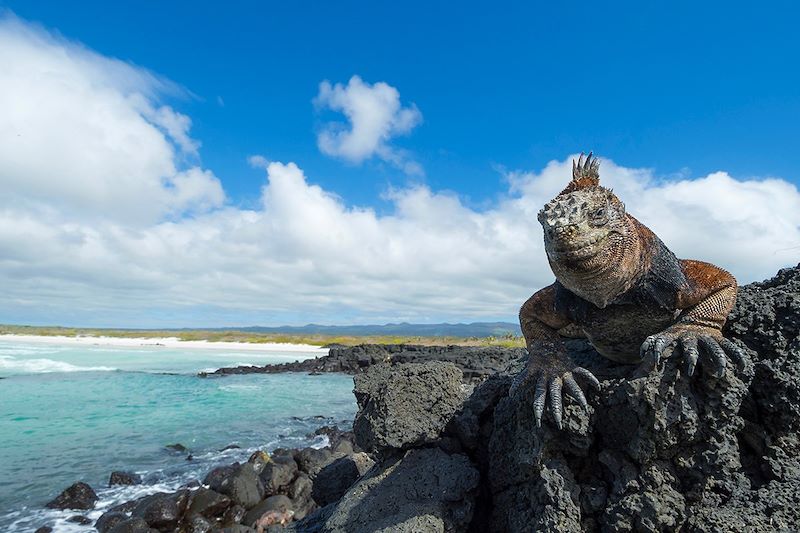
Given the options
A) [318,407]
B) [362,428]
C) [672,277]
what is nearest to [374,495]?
[362,428]

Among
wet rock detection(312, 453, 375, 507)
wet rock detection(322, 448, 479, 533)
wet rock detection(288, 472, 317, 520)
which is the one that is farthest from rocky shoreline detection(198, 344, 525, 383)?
wet rock detection(322, 448, 479, 533)

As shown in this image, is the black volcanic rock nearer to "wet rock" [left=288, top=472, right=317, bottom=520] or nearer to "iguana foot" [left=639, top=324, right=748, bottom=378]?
"iguana foot" [left=639, top=324, right=748, bottom=378]

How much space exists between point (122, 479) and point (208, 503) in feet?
11.6

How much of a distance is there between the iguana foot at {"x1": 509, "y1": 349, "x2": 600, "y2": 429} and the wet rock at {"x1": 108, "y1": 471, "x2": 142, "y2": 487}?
35.5 ft

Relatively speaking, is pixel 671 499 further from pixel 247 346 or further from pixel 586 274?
pixel 247 346

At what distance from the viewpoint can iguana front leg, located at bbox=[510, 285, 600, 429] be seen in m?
3.28

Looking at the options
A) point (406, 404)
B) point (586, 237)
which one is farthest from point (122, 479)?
point (586, 237)

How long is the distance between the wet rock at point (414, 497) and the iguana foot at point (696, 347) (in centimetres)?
179

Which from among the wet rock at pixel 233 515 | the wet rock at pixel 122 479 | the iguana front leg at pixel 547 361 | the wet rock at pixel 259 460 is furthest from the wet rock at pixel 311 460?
the iguana front leg at pixel 547 361

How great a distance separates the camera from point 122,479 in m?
11.2

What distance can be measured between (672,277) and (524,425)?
1399 mm

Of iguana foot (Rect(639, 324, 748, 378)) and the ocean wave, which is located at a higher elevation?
iguana foot (Rect(639, 324, 748, 378))

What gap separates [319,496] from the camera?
20.9 feet

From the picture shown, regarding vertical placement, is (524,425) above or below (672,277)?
below
